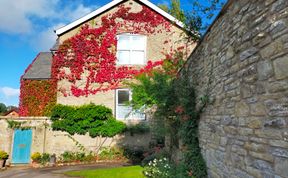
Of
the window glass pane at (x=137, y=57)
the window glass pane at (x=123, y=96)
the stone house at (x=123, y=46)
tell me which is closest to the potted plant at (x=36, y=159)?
the stone house at (x=123, y=46)

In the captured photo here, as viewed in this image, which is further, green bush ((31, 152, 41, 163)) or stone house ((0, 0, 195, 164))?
stone house ((0, 0, 195, 164))

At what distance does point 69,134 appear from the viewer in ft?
49.6

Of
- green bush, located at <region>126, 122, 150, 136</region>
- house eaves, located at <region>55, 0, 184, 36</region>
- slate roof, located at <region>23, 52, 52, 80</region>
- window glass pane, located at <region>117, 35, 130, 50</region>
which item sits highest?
house eaves, located at <region>55, 0, 184, 36</region>

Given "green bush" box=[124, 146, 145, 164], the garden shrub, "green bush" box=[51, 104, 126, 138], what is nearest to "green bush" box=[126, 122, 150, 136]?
"green bush" box=[51, 104, 126, 138]

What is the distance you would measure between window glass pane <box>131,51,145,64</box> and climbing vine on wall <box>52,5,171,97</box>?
1.73 ft

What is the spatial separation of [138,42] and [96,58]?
2.98 meters

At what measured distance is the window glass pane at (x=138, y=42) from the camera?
1712 centimetres

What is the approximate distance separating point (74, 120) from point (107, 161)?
3064 millimetres

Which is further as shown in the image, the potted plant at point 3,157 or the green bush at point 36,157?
the green bush at point 36,157

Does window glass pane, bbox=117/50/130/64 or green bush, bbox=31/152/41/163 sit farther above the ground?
window glass pane, bbox=117/50/130/64

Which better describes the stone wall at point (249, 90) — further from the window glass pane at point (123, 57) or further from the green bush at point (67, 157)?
the window glass pane at point (123, 57)

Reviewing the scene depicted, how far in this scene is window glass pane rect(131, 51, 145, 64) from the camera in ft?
55.7

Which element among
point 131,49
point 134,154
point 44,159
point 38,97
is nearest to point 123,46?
point 131,49

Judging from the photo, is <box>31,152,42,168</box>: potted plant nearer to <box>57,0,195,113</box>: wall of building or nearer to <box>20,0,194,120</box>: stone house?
<box>20,0,194,120</box>: stone house
